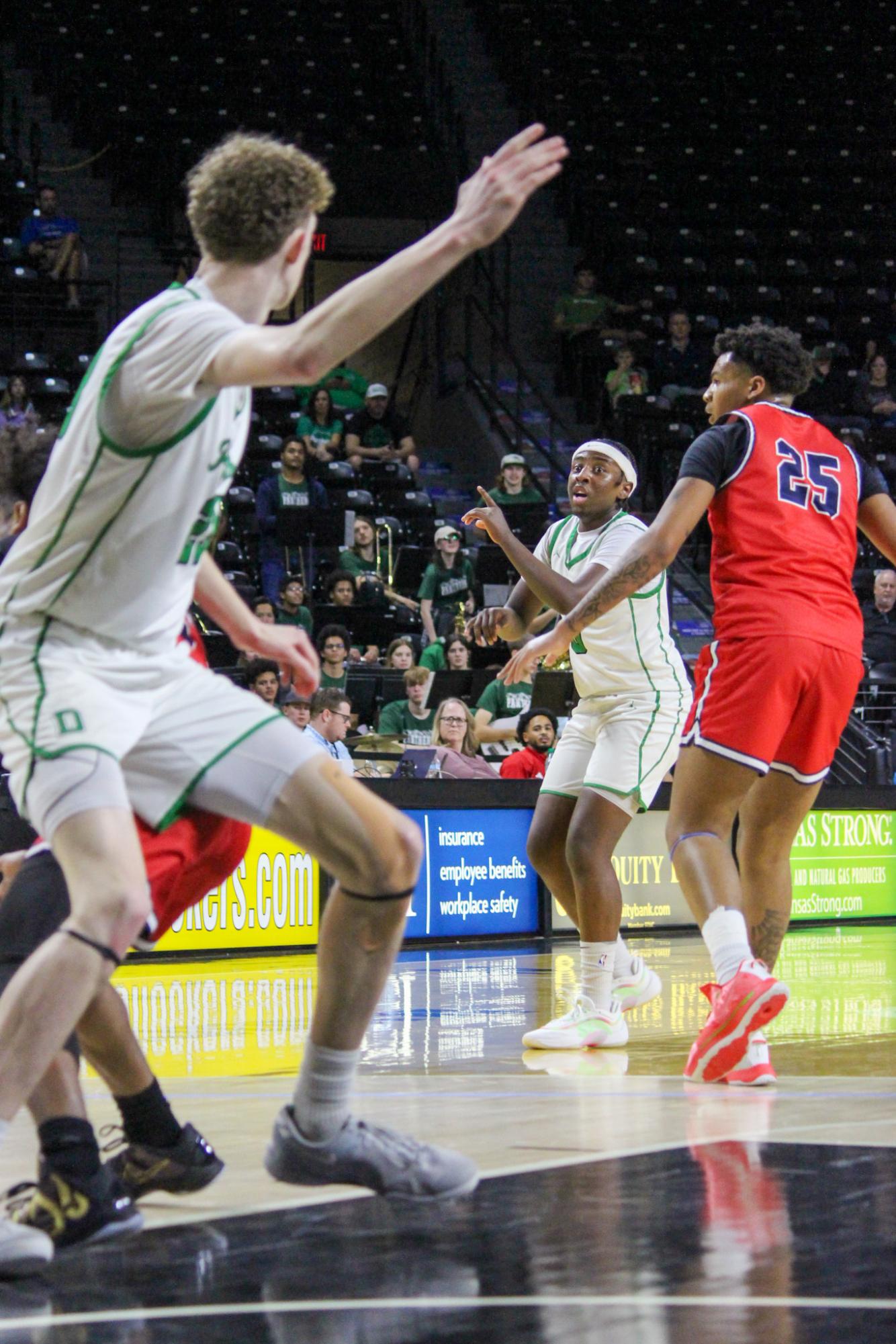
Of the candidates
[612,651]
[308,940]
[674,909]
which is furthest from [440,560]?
[612,651]

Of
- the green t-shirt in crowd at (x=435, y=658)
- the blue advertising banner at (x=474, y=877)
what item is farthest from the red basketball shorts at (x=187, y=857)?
the green t-shirt in crowd at (x=435, y=658)

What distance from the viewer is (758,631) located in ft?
16.8

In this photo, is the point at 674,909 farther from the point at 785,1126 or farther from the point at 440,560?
the point at 785,1126

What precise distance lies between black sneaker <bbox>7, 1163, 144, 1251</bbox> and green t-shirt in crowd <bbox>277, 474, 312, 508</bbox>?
38.7 feet

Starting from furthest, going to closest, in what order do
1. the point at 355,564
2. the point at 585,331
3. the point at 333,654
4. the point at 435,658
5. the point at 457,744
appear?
the point at 585,331 < the point at 355,564 < the point at 435,658 < the point at 333,654 < the point at 457,744

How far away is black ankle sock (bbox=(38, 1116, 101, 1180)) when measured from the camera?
298 centimetres

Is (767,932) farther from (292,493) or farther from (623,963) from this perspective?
(292,493)

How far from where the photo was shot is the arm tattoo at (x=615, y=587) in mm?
4992

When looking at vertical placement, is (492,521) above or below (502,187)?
above

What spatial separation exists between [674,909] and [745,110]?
13.9m

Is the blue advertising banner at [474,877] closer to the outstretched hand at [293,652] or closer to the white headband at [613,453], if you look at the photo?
the white headband at [613,453]

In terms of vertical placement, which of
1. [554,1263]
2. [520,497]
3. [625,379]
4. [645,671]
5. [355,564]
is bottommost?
[554,1263]

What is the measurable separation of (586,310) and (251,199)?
1761 cm

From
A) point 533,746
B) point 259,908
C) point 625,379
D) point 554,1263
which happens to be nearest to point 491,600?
point 533,746
